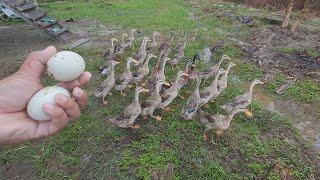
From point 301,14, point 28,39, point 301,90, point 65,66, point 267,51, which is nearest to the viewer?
point 65,66

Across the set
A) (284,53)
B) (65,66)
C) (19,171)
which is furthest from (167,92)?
(284,53)

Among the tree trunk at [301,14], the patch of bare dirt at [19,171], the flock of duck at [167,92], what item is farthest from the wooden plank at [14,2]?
the tree trunk at [301,14]

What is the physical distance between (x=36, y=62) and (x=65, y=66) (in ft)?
1.20

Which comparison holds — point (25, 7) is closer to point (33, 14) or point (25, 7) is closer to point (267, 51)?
Result: point (33, 14)

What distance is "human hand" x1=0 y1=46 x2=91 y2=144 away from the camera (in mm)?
3598

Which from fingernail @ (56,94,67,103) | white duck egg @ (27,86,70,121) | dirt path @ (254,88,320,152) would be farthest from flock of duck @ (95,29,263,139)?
fingernail @ (56,94,67,103)

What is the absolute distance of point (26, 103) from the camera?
12.7 feet

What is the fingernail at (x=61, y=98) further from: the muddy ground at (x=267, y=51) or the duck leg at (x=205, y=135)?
the muddy ground at (x=267, y=51)

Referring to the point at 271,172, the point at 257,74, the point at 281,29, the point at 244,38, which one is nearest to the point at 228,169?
the point at 271,172

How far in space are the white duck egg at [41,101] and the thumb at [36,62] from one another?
317mm

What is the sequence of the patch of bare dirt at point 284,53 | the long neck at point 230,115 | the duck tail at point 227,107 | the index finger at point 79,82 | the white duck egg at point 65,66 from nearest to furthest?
the white duck egg at point 65,66, the index finger at point 79,82, the long neck at point 230,115, the duck tail at point 227,107, the patch of bare dirt at point 284,53

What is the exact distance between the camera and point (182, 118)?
21.3 feet

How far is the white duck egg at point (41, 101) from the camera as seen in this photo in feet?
11.7

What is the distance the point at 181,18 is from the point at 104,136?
25.4 feet
